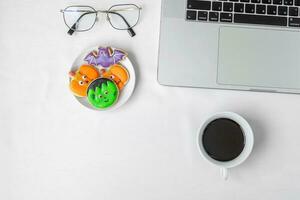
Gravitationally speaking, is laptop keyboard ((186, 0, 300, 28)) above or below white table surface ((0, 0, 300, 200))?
above

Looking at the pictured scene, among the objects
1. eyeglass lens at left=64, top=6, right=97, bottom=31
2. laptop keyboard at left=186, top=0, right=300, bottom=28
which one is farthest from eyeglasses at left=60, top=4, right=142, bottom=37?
laptop keyboard at left=186, top=0, right=300, bottom=28

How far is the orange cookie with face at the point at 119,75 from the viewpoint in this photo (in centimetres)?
60

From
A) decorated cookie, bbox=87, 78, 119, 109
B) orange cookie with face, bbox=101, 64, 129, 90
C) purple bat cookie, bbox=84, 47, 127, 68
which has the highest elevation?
purple bat cookie, bbox=84, 47, 127, 68

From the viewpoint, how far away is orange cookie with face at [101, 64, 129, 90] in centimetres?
60

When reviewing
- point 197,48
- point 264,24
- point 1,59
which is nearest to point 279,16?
point 264,24

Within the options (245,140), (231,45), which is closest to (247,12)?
(231,45)

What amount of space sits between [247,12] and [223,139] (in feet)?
0.72

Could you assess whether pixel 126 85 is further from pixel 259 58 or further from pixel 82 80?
pixel 259 58

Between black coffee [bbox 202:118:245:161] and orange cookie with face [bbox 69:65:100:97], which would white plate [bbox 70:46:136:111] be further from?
black coffee [bbox 202:118:245:161]

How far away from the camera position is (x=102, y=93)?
0.59m

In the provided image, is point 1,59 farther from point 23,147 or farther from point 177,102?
point 177,102

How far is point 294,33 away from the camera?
600 millimetres

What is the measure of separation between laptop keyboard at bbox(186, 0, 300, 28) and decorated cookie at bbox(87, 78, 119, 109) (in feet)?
0.58

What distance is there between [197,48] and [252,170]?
0.76ft
